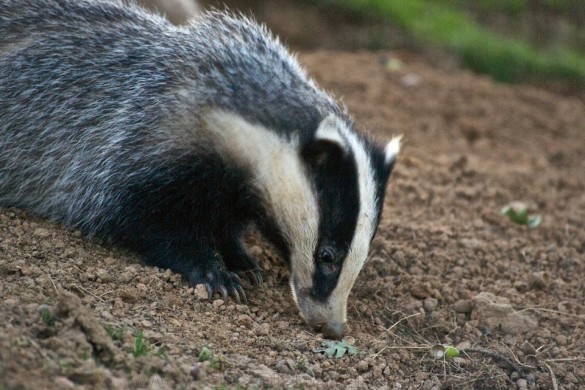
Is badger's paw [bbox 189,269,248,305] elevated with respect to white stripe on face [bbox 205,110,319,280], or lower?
lower

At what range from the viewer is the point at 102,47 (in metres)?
5.64

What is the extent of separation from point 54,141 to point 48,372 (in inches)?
89.6

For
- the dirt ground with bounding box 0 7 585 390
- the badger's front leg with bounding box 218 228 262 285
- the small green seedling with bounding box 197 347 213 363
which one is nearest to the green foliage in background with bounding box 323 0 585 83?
the dirt ground with bounding box 0 7 585 390

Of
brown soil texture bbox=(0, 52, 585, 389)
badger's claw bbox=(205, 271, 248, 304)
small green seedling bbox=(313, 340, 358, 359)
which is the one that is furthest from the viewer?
badger's claw bbox=(205, 271, 248, 304)

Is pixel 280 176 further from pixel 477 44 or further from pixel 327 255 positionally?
pixel 477 44

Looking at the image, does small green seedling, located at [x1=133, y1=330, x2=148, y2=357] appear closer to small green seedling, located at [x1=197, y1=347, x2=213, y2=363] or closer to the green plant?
the green plant

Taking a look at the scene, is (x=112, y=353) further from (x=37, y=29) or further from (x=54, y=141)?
(x=37, y=29)

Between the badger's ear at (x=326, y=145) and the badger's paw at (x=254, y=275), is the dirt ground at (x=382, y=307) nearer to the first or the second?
the badger's paw at (x=254, y=275)

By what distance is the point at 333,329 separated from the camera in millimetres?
4902

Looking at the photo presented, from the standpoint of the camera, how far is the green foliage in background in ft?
37.5

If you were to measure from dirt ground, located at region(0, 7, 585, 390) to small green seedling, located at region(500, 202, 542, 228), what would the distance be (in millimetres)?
105

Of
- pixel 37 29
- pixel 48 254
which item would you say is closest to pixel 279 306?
pixel 48 254

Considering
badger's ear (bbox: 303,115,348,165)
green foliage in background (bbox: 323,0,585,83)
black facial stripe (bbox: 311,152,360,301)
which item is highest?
badger's ear (bbox: 303,115,348,165)

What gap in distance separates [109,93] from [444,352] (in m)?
2.56
